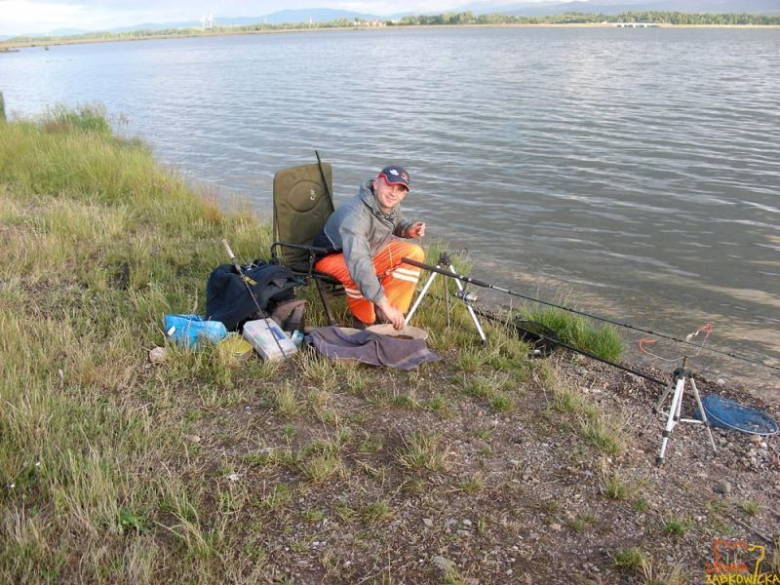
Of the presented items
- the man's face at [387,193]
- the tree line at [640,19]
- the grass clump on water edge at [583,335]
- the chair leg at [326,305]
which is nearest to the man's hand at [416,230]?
the man's face at [387,193]

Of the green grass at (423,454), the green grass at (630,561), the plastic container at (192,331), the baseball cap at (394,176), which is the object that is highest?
the baseball cap at (394,176)

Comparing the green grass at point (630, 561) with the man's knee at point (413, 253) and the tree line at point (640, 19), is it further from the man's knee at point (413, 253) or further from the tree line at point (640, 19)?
the tree line at point (640, 19)

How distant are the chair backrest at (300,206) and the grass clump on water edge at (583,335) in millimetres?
2076

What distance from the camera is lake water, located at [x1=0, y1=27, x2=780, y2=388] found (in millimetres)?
7613

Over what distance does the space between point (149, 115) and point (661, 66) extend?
23758mm

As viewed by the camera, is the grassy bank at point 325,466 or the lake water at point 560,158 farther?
the lake water at point 560,158

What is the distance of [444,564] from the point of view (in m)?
2.76

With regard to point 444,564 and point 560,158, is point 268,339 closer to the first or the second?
point 444,564

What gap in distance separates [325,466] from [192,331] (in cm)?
172

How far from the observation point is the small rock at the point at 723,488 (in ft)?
11.2

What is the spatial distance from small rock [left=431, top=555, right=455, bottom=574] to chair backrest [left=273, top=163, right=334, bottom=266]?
3.18 m

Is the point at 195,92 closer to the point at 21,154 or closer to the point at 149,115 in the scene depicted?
the point at 149,115

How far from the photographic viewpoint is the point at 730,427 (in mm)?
4113

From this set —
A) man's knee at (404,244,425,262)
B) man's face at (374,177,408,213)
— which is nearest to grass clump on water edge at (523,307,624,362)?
man's knee at (404,244,425,262)
